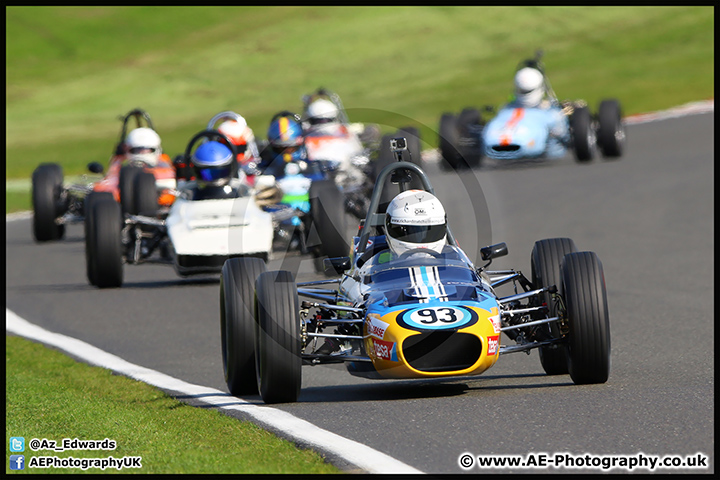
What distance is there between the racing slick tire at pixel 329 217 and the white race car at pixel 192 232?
583mm

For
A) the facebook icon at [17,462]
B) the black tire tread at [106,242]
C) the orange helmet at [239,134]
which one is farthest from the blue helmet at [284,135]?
the facebook icon at [17,462]

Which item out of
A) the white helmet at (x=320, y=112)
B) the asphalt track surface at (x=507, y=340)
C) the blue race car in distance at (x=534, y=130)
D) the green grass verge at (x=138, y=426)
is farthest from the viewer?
the blue race car in distance at (x=534, y=130)

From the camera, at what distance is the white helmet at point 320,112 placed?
21.3 meters

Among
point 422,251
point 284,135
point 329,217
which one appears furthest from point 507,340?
point 284,135

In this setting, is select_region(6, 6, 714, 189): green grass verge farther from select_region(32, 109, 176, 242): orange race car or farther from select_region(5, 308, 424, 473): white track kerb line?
select_region(5, 308, 424, 473): white track kerb line

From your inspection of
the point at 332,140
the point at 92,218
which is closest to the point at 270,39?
the point at 332,140

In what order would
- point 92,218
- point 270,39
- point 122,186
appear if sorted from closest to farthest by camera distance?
1. point 92,218
2. point 122,186
3. point 270,39

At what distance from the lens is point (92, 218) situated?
601 inches

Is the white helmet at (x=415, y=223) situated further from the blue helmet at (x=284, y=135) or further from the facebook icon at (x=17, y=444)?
the blue helmet at (x=284, y=135)

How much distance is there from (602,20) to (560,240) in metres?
55.6

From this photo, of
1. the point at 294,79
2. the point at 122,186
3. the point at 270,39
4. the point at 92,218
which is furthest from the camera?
the point at 270,39

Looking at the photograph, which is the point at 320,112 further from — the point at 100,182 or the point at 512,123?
the point at 100,182

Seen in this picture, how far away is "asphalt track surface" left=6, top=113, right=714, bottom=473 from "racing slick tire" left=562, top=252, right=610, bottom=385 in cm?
16

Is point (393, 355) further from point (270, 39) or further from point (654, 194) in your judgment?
point (270, 39)
